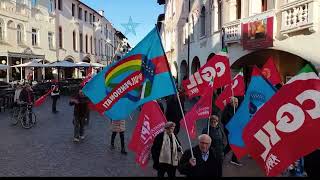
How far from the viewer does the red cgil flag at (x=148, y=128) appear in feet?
22.8

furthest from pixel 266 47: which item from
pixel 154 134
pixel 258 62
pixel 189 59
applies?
pixel 189 59

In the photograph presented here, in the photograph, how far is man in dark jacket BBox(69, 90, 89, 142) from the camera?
11.6 m

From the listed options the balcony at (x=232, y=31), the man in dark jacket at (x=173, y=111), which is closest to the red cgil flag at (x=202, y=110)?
the man in dark jacket at (x=173, y=111)

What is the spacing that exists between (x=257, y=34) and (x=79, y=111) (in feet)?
24.1

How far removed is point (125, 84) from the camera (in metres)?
6.70

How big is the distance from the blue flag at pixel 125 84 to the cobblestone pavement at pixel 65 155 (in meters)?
2.25

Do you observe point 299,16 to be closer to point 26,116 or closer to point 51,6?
point 26,116

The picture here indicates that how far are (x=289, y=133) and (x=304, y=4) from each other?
7967 millimetres

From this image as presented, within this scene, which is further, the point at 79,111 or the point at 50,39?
the point at 50,39

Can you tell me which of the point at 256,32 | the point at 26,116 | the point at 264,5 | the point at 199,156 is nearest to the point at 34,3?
the point at 26,116

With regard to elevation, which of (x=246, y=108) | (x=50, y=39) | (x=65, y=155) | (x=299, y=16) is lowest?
(x=65, y=155)

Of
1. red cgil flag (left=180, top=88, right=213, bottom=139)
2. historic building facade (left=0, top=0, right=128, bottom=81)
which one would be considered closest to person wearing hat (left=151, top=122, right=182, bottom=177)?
red cgil flag (left=180, top=88, right=213, bottom=139)

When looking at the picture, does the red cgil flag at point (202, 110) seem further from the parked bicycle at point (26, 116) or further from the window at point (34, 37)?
the window at point (34, 37)

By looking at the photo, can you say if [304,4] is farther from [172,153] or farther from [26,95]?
[26,95]
